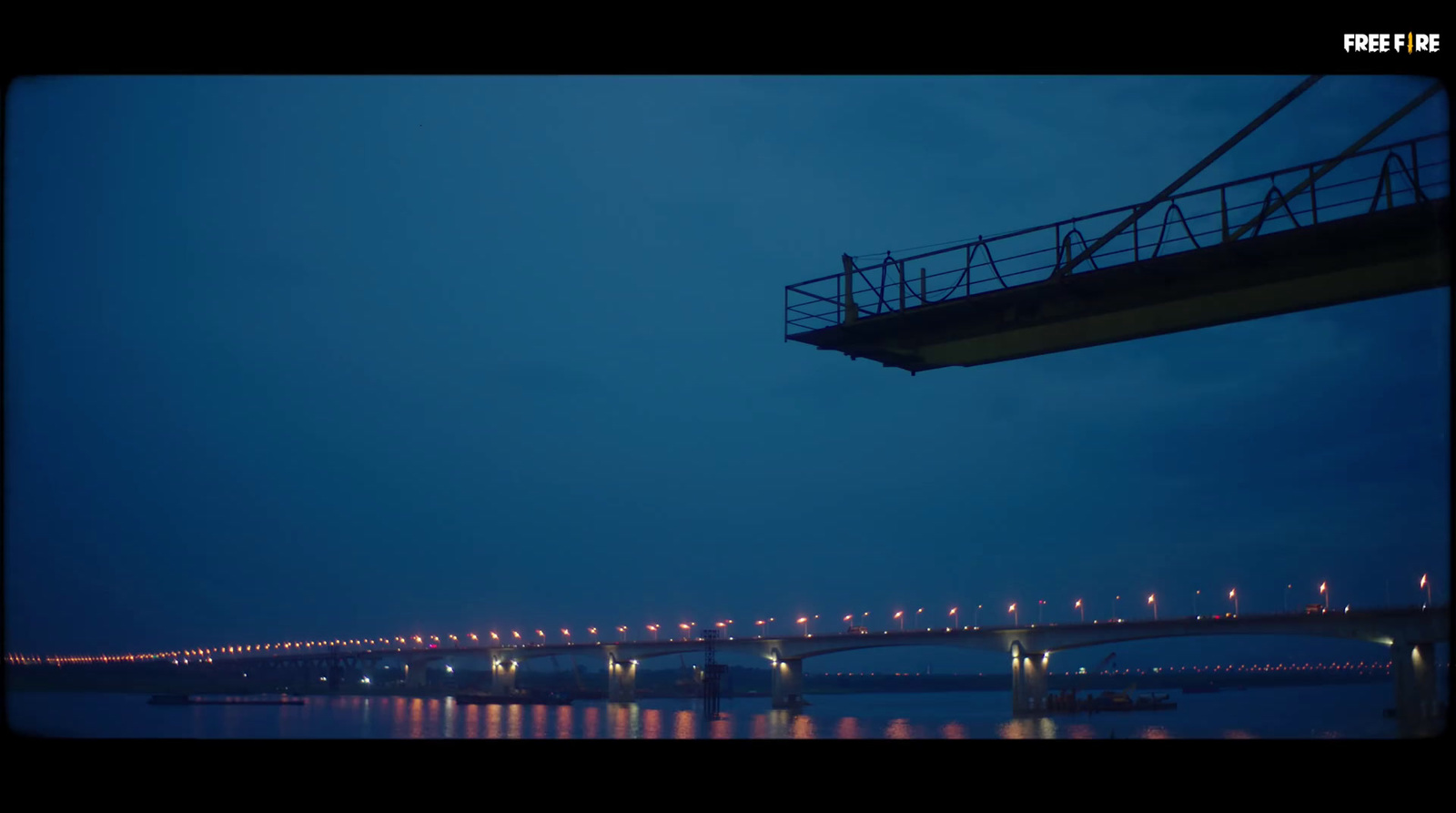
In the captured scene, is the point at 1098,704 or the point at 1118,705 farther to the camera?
the point at 1098,704

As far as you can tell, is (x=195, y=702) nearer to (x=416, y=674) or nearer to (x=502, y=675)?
(x=416, y=674)

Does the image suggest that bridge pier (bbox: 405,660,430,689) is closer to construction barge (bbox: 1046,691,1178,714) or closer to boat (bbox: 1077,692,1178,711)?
construction barge (bbox: 1046,691,1178,714)

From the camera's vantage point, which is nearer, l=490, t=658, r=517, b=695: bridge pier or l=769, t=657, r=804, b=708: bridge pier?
l=769, t=657, r=804, b=708: bridge pier

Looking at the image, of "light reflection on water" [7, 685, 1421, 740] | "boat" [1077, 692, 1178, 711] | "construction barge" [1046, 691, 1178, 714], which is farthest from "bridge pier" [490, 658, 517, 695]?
"boat" [1077, 692, 1178, 711]
